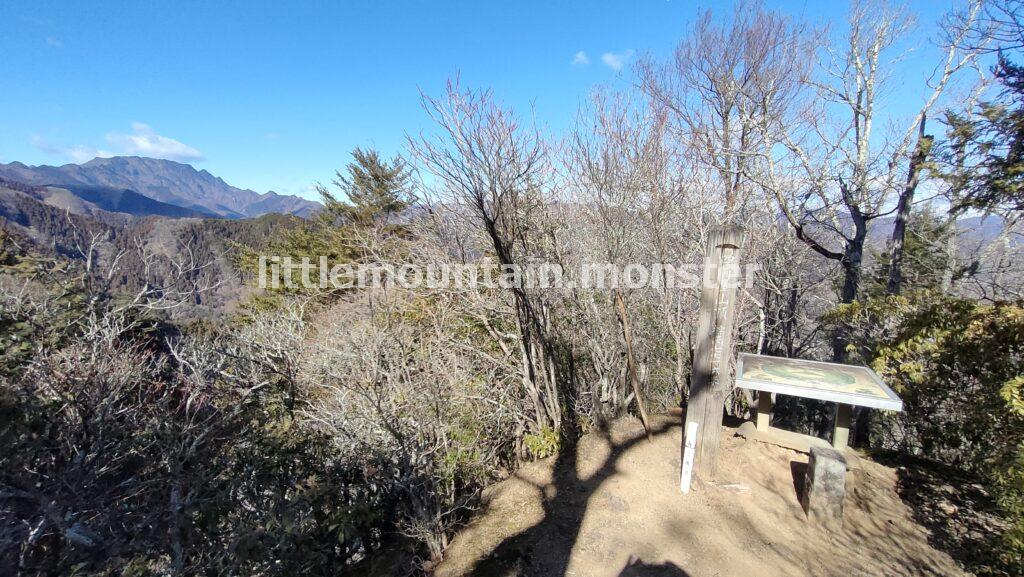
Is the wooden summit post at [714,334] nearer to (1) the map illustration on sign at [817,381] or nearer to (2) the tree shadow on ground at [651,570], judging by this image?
(1) the map illustration on sign at [817,381]

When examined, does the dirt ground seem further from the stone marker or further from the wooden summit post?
the wooden summit post

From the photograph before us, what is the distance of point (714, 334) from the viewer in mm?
3490

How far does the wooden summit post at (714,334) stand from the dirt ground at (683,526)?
0.43 metres

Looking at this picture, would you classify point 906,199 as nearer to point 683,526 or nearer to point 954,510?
point 954,510

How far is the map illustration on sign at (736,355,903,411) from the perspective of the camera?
325cm

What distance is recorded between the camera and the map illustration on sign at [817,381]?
10.7ft

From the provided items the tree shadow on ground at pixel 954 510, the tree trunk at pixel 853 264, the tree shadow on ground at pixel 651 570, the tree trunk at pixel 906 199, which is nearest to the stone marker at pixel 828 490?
the tree shadow on ground at pixel 954 510

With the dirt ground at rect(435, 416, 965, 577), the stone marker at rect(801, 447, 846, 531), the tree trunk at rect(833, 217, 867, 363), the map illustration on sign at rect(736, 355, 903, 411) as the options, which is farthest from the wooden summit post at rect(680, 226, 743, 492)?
the tree trunk at rect(833, 217, 867, 363)

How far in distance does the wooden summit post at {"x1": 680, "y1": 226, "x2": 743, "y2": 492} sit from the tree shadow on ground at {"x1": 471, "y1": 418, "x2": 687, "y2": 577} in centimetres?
88

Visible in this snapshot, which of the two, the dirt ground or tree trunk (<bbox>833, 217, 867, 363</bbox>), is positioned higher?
tree trunk (<bbox>833, 217, 867, 363</bbox>)

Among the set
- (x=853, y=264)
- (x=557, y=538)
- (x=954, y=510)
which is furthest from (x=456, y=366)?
(x=853, y=264)

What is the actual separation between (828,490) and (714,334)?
4.91 feet

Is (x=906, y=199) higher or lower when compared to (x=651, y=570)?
higher

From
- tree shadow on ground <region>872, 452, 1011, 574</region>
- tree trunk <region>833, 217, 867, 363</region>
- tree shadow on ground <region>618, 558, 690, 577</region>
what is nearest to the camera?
tree shadow on ground <region>618, 558, 690, 577</region>
